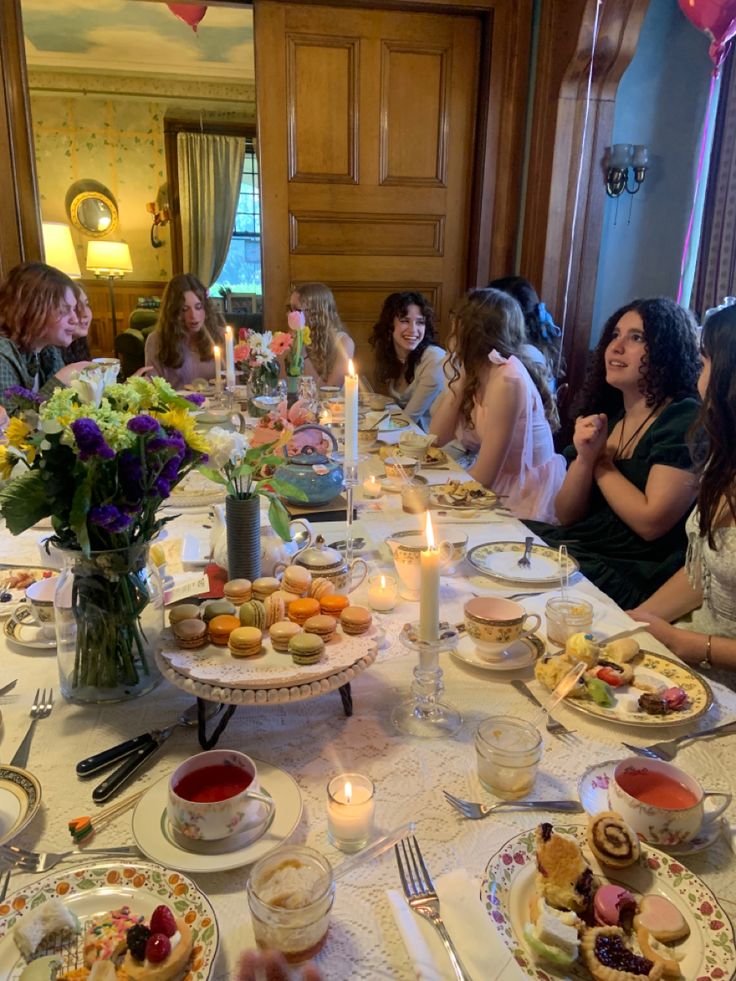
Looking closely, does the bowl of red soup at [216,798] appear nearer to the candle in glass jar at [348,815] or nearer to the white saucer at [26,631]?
the candle in glass jar at [348,815]

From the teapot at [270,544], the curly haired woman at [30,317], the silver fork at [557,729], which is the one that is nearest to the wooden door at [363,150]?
the curly haired woman at [30,317]

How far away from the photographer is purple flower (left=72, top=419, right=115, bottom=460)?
0.87 m

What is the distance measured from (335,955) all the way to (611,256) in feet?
12.8

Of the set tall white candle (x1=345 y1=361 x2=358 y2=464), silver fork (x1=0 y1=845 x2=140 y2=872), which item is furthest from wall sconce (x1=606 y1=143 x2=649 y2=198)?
silver fork (x1=0 y1=845 x2=140 y2=872)

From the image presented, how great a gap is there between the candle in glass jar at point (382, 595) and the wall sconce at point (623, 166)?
10.5ft

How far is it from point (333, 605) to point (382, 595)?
0.28m

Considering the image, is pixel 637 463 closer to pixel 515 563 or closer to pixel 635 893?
pixel 515 563

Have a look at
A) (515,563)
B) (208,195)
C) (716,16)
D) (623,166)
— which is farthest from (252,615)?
(208,195)

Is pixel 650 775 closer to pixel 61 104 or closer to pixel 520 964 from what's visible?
pixel 520 964

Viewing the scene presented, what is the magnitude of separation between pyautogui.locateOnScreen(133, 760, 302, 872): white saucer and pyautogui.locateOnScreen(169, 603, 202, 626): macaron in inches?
8.3

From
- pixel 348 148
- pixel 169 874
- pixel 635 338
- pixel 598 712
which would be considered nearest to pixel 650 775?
pixel 598 712

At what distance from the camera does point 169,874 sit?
0.71 metres

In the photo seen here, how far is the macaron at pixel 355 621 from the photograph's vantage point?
102 centimetres

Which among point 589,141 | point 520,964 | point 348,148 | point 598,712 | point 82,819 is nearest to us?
point 520,964
